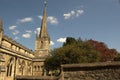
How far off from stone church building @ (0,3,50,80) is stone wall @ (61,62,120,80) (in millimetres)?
12669

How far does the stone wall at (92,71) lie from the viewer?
9.98 meters

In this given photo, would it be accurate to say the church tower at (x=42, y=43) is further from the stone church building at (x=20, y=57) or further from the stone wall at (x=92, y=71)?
the stone wall at (x=92, y=71)

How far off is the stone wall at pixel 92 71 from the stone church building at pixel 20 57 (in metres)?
12.7

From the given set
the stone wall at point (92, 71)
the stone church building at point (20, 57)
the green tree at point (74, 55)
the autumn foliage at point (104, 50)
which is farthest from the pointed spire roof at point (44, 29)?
the stone wall at point (92, 71)

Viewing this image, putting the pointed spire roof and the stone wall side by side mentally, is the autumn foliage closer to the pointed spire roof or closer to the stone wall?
the pointed spire roof

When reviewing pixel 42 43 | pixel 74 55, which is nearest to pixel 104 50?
pixel 42 43

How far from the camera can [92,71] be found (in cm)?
1039

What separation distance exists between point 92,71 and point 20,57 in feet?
93.0

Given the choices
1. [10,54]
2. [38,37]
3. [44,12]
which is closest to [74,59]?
[10,54]

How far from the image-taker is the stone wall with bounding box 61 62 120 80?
9.98m

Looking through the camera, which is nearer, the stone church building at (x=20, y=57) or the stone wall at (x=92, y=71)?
the stone wall at (x=92, y=71)

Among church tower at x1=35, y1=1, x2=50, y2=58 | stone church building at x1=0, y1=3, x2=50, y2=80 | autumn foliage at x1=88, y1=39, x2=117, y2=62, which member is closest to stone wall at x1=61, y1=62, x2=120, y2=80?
stone church building at x1=0, y1=3, x2=50, y2=80

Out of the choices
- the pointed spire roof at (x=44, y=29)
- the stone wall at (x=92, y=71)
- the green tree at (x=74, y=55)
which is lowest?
the stone wall at (x=92, y=71)

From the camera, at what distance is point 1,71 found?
26219 mm
